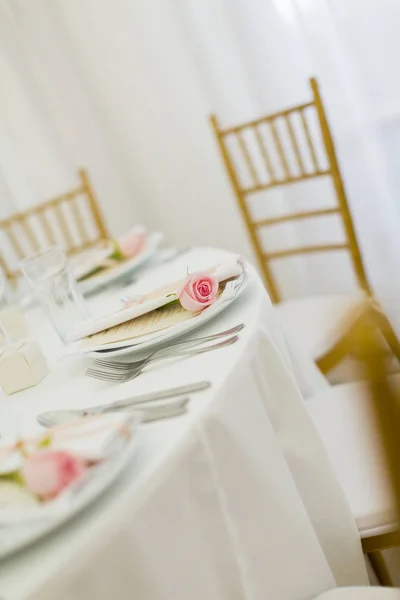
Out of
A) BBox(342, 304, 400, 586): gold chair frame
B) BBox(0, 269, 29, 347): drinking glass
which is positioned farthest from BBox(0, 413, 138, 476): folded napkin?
BBox(0, 269, 29, 347): drinking glass

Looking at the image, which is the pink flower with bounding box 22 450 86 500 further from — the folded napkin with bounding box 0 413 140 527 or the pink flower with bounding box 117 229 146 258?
the pink flower with bounding box 117 229 146 258

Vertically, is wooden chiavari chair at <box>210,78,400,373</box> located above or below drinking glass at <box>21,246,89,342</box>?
below

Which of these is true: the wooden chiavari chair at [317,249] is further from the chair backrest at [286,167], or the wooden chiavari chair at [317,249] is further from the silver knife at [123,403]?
the silver knife at [123,403]

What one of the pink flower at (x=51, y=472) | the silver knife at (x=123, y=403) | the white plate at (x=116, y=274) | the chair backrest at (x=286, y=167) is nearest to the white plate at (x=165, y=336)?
the silver knife at (x=123, y=403)

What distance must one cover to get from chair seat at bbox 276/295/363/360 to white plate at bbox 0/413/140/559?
989 mm

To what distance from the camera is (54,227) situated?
9.24 ft

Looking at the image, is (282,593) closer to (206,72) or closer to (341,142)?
(341,142)

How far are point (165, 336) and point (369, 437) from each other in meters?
0.43

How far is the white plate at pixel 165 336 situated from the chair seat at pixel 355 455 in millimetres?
238

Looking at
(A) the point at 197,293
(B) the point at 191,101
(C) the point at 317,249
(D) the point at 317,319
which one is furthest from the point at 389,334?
(B) the point at 191,101

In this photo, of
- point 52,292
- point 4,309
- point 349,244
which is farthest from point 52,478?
point 349,244

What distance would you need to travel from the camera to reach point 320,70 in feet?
6.80

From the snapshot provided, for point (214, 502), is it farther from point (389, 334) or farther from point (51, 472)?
point (389, 334)

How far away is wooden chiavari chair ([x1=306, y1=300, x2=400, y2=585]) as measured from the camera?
0.43m
